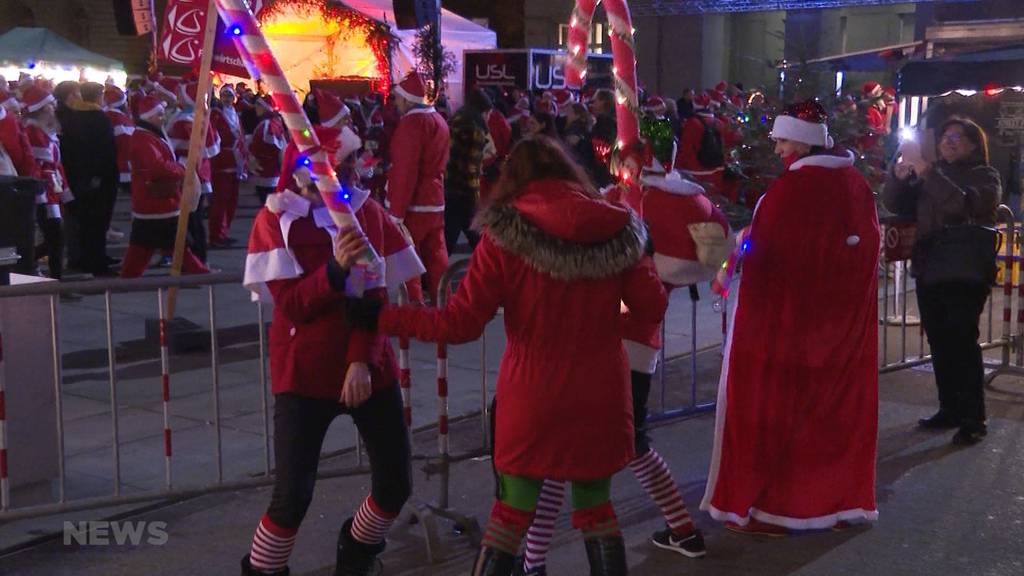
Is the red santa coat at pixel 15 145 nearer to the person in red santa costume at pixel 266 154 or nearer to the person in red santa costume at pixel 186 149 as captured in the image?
the person in red santa costume at pixel 186 149

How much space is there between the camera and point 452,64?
23672 mm

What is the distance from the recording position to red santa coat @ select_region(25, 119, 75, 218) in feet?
38.0

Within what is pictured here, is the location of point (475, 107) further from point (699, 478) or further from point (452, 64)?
point (452, 64)

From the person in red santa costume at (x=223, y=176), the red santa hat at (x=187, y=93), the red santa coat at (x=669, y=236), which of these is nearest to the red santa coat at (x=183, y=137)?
the red santa hat at (x=187, y=93)

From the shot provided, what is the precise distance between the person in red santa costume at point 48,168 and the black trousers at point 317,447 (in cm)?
790

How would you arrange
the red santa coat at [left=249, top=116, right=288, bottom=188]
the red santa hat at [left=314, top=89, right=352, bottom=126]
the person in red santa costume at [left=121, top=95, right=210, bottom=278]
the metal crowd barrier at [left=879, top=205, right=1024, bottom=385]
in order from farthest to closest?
the red santa coat at [left=249, top=116, right=288, bottom=188] < the person in red santa costume at [left=121, top=95, right=210, bottom=278] < the metal crowd barrier at [left=879, top=205, right=1024, bottom=385] < the red santa hat at [left=314, top=89, right=352, bottom=126]

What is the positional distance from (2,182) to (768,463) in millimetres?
4031

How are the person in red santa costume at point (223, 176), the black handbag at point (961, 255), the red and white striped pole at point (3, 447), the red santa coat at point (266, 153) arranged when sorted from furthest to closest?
the red santa coat at point (266, 153), the person in red santa costume at point (223, 176), the black handbag at point (961, 255), the red and white striped pole at point (3, 447)

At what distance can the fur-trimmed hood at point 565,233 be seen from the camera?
151 inches

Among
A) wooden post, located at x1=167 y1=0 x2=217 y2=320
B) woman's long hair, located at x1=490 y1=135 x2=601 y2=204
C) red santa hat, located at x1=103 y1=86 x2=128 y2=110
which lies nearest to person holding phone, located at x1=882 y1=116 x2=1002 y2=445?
woman's long hair, located at x1=490 y1=135 x2=601 y2=204

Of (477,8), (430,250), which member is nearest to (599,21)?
(477,8)

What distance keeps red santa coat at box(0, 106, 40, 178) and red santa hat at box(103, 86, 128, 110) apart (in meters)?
3.19

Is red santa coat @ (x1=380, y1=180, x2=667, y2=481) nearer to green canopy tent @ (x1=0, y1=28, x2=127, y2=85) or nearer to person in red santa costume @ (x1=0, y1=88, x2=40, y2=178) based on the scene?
person in red santa costume @ (x1=0, y1=88, x2=40, y2=178)

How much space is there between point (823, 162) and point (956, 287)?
7.23ft
